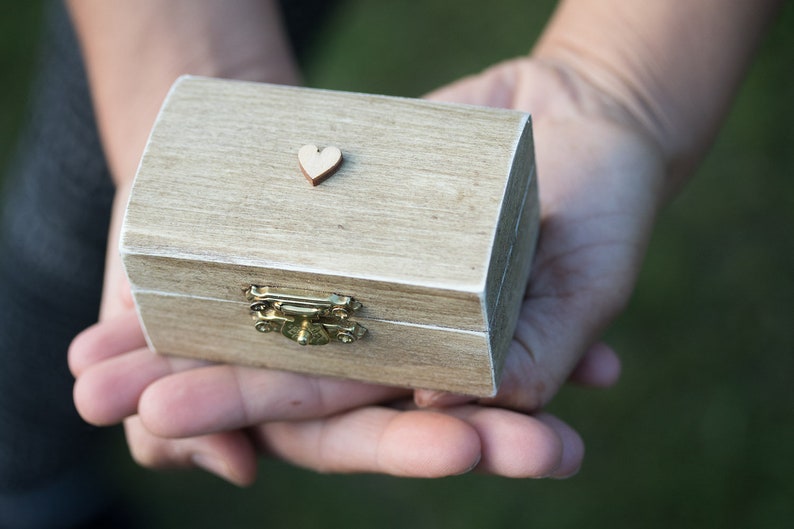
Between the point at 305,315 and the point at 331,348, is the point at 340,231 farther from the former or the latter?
the point at 331,348

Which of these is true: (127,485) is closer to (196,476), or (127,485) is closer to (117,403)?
(196,476)

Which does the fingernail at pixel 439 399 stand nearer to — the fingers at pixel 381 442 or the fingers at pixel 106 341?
the fingers at pixel 381 442

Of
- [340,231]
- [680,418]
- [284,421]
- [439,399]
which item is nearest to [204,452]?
[284,421]

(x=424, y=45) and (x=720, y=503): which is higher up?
(x=424, y=45)

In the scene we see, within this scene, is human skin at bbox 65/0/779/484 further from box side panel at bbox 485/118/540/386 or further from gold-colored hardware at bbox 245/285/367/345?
gold-colored hardware at bbox 245/285/367/345

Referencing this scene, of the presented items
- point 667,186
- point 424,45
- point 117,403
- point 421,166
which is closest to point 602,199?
point 667,186
